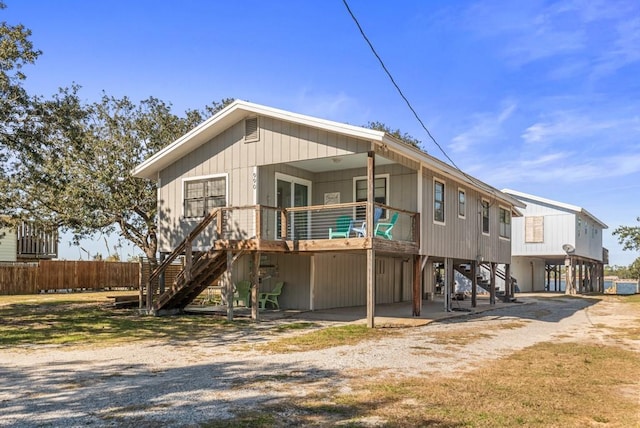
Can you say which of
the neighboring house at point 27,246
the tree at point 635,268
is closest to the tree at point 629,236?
the tree at point 635,268

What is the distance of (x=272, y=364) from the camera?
329 inches

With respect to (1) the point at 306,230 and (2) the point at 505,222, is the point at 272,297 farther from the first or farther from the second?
(2) the point at 505,222

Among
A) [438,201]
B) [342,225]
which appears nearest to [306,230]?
[342,225]

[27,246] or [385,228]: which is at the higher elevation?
[385,228]

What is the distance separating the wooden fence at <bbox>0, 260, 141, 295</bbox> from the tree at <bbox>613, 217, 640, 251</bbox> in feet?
113

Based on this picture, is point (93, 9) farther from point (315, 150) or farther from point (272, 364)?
point (272, 364)

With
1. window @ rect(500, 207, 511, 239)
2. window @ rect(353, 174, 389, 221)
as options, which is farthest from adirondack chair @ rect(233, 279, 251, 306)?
window @ rect(500, 207, 511, 239)

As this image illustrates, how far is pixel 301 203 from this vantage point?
18.0m

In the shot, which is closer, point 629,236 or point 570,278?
point 570,278

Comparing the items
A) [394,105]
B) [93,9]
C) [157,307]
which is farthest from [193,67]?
[157,307]

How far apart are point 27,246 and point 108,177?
16290mm

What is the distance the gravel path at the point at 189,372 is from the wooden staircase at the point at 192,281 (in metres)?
4.12

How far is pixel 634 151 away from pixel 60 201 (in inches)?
939

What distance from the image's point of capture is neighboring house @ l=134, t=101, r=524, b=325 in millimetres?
14336
